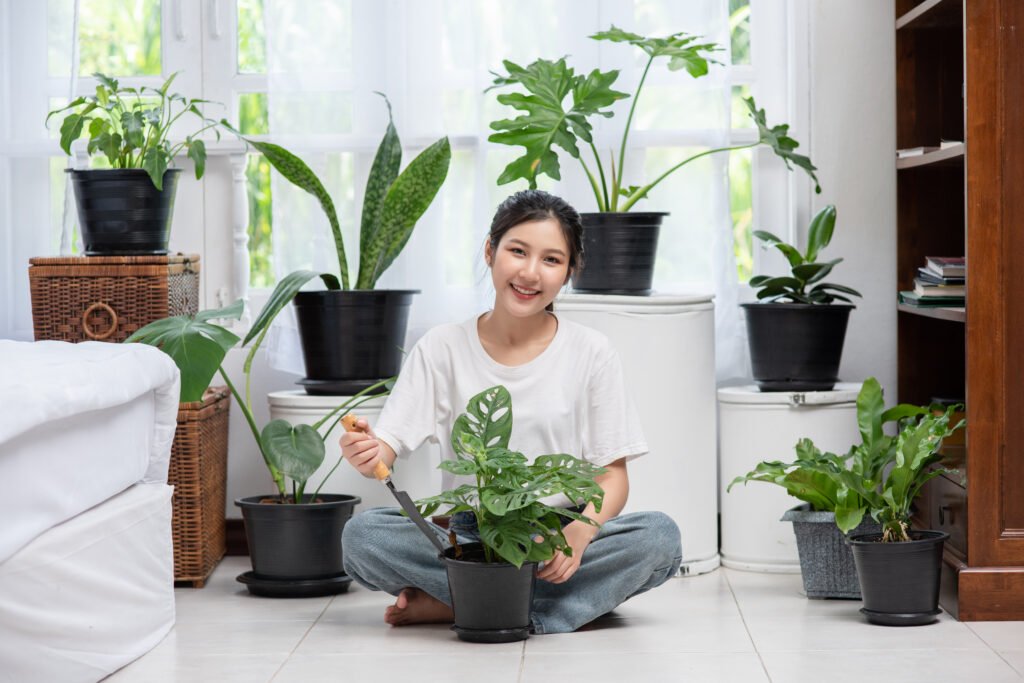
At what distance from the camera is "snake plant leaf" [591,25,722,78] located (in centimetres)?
290

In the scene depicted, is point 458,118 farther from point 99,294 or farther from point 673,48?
point 99,294

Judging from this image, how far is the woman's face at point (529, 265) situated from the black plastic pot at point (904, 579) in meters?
0.79

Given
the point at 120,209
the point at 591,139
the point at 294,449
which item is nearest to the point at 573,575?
the point at 294,449

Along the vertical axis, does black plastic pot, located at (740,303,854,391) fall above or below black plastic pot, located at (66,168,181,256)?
below

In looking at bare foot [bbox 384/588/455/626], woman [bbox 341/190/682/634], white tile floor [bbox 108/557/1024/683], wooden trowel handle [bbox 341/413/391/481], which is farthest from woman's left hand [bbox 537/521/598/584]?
wooden trowel handle [bbox 341/413/391/481]

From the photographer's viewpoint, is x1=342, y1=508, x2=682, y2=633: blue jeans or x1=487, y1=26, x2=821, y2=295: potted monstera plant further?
x1=487, y1=26, x2=821, y2=295: potted monstera plant

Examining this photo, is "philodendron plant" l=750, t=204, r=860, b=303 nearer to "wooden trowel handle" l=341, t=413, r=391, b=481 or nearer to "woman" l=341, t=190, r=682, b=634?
"woman" l=341, t=190, r=682, b=634

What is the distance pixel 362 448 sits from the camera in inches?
87.0

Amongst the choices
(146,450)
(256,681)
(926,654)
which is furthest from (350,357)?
(926,654)

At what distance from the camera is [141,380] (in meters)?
2.18

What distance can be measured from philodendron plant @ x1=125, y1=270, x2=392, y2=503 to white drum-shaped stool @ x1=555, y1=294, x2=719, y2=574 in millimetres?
552

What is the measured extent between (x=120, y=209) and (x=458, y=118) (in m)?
0.88

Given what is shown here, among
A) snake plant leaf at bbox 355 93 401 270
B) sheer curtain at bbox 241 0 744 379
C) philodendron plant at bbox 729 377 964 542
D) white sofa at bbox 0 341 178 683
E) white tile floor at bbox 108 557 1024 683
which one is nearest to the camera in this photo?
white sofa at bbox 0 341 178 683

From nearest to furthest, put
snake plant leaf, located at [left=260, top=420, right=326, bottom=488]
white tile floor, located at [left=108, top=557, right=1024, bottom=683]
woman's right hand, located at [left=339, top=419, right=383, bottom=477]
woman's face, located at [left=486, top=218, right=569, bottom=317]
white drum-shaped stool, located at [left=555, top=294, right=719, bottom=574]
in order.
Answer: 1. white tile floor, located at [left=108, top=557, right=1024, bottom=683]
2. woman's right hand, located at [left=339, top=419, right=383, bottom=477]
3. woman's face, located at [left=486, top=218, right=569, bottom=317]
4. snake plant leaf, located at [left=260, top=420, right=326, bottom=488]
5. white drum-shaped stool, located at [left=555, top=294, right=719, bottom=574]
